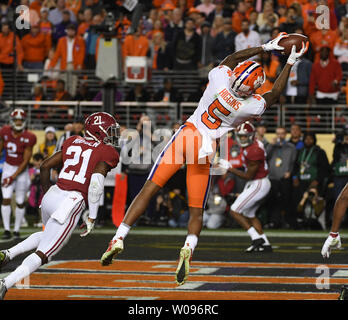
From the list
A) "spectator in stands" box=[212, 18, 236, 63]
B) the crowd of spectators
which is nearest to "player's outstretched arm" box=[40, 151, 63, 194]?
the crowd of spectators

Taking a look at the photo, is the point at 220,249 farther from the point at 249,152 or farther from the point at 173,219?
the point at 173,219

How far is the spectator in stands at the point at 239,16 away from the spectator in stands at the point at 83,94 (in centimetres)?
318

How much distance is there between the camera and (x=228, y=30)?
1753 cm

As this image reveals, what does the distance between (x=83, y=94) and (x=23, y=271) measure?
10877mm

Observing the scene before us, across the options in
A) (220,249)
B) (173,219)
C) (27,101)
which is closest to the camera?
(220,249)

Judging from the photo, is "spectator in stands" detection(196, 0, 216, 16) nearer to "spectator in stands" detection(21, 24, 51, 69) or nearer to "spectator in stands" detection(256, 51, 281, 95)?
"spectator in stands" detection(256, 51, 281, 95)

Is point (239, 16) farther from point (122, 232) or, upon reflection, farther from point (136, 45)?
point (122, 232)

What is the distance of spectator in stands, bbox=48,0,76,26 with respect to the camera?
1972 centimetres

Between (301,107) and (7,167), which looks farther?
(301,107)

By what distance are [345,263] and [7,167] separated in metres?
→ 5.83

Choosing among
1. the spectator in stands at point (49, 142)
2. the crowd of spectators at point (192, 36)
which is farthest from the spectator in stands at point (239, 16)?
the spectator in stands at point (49, 142)

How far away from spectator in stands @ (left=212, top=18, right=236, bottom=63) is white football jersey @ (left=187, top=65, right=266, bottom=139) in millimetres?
9126

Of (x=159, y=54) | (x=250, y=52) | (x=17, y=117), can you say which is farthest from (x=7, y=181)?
(x=250, y=52)

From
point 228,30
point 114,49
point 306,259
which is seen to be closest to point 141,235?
point 114,49
